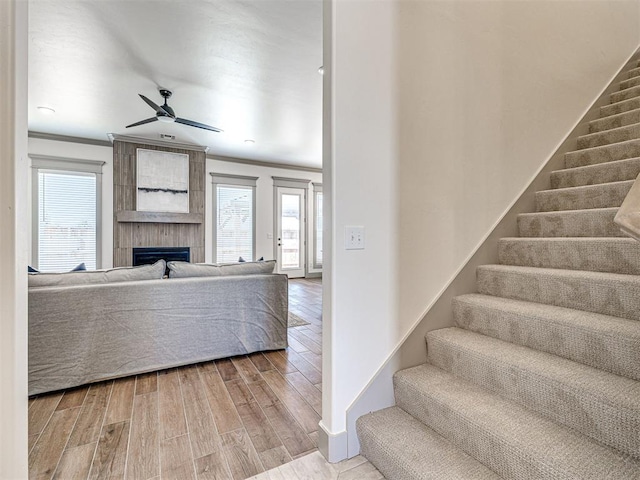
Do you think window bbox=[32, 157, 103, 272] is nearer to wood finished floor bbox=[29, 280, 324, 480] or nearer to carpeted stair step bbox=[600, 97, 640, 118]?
wood finished floor bbox=[29, 280, 324, 480]

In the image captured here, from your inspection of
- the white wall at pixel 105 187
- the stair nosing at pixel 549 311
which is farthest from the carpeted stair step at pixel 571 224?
the white wall at pixel 105 187

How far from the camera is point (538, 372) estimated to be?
47.7 inches

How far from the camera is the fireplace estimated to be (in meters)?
5.73

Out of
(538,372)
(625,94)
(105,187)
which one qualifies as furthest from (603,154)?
(105,187)

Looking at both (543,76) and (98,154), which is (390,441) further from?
(98,154)

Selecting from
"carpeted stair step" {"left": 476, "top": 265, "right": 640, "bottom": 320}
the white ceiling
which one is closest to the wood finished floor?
"carpeted stair step" {"left": 476, "top": 265, "right": 640, "bottom": 320}

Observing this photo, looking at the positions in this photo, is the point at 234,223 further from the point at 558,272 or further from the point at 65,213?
the point at 558,272

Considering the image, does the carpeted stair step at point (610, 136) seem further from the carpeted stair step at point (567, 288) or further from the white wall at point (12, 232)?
the white wall at point (12, 232)

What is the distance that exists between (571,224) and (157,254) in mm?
6273

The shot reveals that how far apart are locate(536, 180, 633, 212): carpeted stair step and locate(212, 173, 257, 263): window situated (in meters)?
5.86

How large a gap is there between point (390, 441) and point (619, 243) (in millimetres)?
1507

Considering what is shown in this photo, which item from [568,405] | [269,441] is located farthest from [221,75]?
[568,405]

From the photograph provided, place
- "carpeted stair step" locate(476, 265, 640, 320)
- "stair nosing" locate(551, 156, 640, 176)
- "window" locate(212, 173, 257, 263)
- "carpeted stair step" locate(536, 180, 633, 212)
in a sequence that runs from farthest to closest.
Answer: "window" locate(212, 173, 257, 263)
"stair nosing" locate(551, 156, 640, 176)
"carpeted stair step" locate(536, 180, 633, 212)
"carpeted stair step" locate(476, 265, 640, 320)

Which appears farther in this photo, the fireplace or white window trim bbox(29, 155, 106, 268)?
the fireplace
